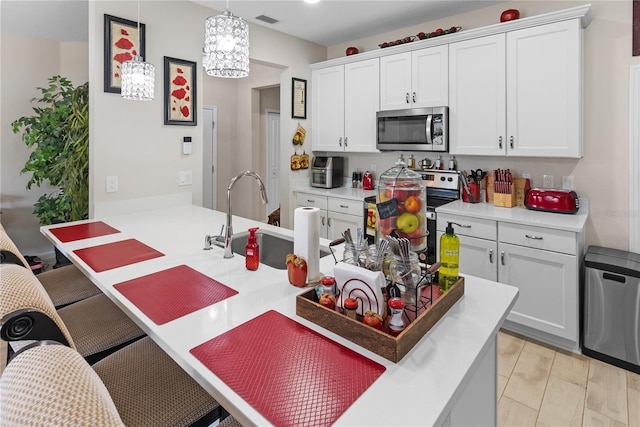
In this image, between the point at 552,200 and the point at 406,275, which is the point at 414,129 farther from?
the point at 406,275

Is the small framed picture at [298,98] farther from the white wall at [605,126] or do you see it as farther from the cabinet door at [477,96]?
the white wall at [605,126]

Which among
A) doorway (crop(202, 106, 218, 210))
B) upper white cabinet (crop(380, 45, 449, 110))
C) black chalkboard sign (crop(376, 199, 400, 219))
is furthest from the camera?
doorway (crop(202, 106, 218, 210))

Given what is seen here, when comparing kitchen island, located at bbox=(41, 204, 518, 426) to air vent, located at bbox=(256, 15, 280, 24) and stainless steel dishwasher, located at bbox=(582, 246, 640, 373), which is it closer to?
stainless steel dishwasher, located at bbox=(582, 246, 640, 373)

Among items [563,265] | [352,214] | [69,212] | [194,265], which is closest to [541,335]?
[563,265]

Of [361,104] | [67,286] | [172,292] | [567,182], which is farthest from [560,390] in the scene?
[361,104]

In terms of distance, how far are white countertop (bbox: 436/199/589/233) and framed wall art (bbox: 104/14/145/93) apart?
105 inches

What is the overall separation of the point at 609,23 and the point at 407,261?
2.78 meters

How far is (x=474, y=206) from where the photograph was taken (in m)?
2.98

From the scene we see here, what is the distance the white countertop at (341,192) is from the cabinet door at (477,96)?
99 centimetres

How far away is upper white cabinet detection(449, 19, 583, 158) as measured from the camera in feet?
8.36

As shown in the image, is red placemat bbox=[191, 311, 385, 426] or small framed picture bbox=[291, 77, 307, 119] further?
small framed picture bbox=[291, 77, 307, 119]

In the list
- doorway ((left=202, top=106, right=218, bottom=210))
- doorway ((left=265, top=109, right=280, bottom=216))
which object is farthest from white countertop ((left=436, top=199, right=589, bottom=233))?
doorway ((left=202, top=106, right=218, bottom=210))

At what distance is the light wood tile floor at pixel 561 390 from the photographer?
1.83m

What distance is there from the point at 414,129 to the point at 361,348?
9.08ft
